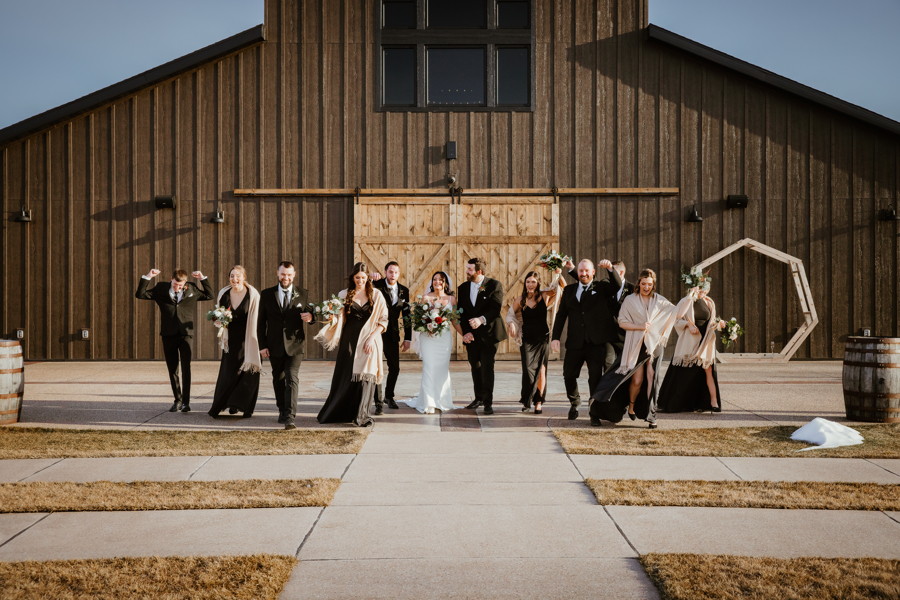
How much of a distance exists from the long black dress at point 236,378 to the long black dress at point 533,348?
10.7 feet

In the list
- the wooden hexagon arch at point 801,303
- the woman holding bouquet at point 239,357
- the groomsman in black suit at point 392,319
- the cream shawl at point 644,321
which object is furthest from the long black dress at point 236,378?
the wooden hexagon arch at point 801,303

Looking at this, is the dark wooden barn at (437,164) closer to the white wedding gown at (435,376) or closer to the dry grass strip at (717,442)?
the white wedding gown at (435,376)

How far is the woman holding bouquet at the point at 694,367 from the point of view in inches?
340

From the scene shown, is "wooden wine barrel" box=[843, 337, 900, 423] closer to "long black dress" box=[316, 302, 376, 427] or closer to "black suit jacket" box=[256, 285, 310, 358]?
"long black dress" box=[316, 302, 376, 427]

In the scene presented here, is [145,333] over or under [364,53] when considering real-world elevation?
under

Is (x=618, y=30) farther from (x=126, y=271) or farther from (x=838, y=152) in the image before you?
(x=126, y=271)

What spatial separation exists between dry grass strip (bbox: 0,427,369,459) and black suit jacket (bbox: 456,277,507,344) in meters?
2.26

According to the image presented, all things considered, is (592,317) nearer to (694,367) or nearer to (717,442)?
(694,367)

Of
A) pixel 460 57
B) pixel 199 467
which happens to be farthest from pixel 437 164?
pixel 199 467

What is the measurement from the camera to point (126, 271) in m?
14.9

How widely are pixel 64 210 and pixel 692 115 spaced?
13642 mm

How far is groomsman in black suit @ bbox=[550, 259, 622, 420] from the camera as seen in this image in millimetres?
8141

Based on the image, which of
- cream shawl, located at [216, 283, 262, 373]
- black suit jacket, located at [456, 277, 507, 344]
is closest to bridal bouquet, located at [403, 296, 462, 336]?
black suit jacket, located at [456, 277, 507, 344]

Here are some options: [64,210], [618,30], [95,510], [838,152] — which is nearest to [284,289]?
[95,510]
